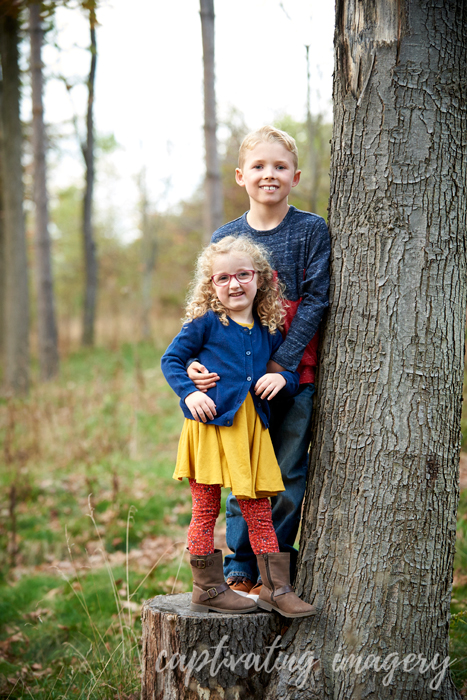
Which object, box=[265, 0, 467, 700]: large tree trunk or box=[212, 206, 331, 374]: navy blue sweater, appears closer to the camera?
box=[265, 0, 467, 700]: large tree trunk

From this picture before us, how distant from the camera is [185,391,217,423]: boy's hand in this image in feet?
7.95

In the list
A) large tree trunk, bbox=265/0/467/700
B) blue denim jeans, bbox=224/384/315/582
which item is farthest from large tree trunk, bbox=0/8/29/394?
large tree trunk, bbox=265/0/467/700

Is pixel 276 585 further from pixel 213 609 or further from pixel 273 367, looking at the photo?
pixel 273 367

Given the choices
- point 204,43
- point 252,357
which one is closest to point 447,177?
point 252,357

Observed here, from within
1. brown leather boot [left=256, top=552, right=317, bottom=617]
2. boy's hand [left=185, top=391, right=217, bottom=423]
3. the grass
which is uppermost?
boy's hand [left=185, top=391, right=217, bottom=423]

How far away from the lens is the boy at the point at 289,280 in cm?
255

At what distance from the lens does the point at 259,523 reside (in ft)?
8.34

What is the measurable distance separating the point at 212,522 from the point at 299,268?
126 cm

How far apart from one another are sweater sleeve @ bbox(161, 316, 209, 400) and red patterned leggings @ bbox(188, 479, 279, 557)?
0.47 metres

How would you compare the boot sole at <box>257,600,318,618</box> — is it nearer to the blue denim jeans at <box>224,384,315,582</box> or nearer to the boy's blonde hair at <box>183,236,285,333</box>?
the blue denim jeans at <box>224,384,315,582</box>

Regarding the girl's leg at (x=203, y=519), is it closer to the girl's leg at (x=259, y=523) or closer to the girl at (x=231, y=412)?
the girl at (x=231, y=412)

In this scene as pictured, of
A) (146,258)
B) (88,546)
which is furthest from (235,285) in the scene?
(146,258)

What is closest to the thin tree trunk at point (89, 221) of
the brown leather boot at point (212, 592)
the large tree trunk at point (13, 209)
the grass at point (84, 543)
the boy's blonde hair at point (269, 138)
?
the large tree trunk at point (13, 209)

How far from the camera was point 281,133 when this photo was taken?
268 centimetres
